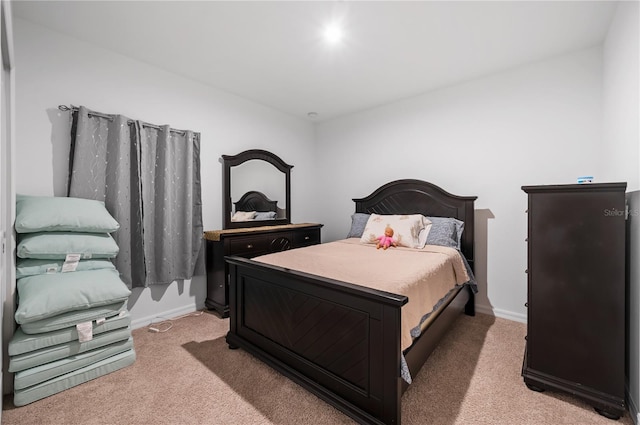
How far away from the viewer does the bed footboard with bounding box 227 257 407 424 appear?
135 cm

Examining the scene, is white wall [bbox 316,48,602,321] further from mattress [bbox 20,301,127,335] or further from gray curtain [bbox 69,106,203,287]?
mattress [bbox 20,301,127,335]

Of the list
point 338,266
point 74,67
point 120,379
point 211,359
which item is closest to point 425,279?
point 338,266

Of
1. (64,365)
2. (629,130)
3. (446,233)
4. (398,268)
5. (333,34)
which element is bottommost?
(64,365)

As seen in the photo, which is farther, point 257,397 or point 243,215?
point 243,215

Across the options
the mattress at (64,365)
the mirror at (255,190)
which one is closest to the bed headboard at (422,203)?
the mirror at (255,190)

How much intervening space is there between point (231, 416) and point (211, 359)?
0.65 meters

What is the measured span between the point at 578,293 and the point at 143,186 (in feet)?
11.3

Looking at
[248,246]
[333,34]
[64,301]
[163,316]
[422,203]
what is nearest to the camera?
[64,301]

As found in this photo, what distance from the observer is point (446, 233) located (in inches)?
111

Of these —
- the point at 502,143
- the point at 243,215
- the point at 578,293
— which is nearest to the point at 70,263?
the point at 243,215

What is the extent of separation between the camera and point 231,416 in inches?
59.2

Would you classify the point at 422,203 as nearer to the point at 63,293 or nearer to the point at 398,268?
the point at 398,268

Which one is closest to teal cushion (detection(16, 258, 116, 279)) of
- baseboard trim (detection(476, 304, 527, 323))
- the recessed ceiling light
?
the recessed ceiling light

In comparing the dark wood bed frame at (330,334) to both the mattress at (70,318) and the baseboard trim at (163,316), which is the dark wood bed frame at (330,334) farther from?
the baseboard trim at (163,316)
